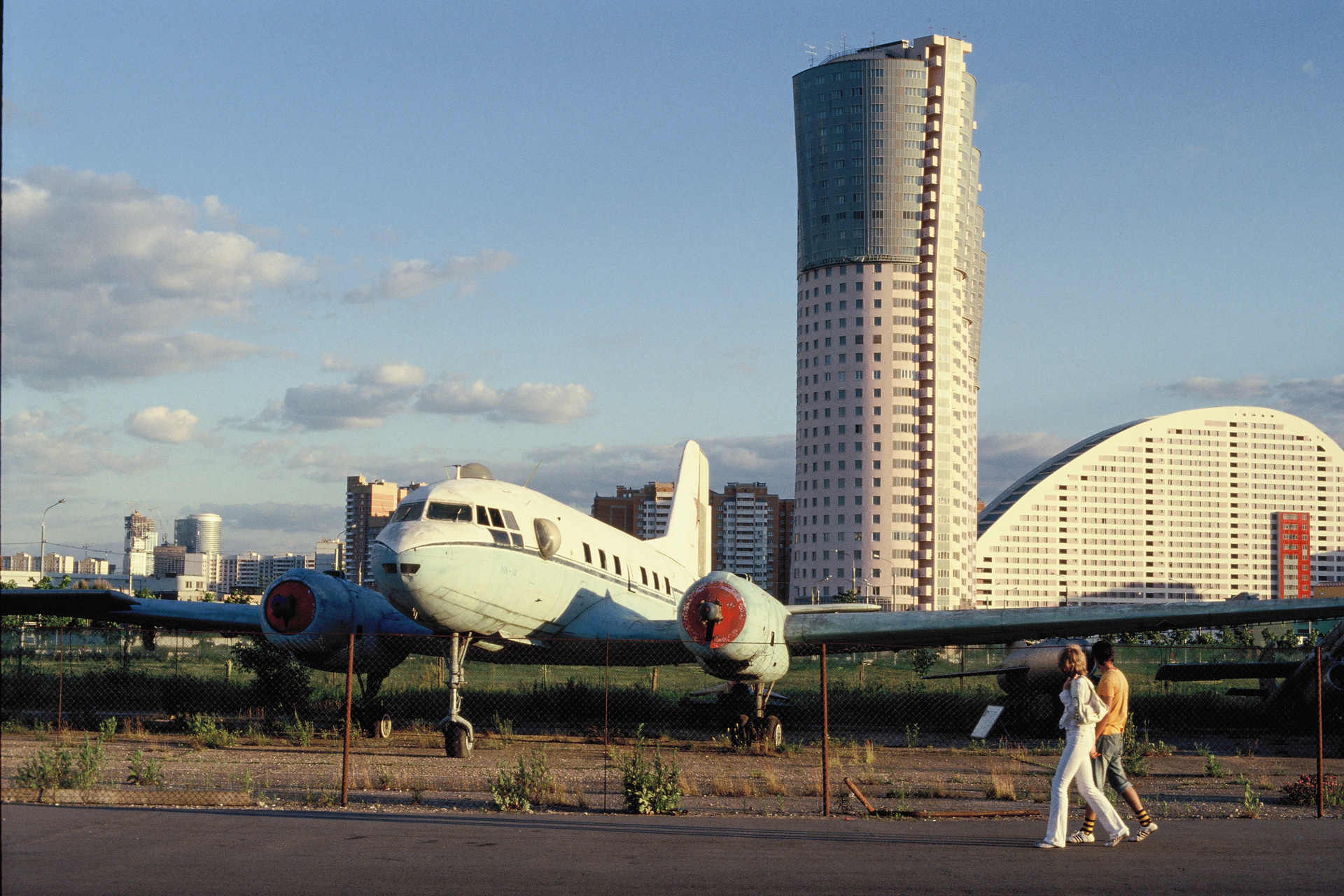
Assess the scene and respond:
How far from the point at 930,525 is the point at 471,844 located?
149861 millimetres

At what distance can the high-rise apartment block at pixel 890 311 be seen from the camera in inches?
5930


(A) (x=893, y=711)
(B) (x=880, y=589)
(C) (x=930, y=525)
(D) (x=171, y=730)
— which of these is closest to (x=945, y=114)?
(C) (x=930, y=525)

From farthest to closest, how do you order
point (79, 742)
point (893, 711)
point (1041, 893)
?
1. point (893, 711)
2. point (79, 742)
3. point (1041, 893)

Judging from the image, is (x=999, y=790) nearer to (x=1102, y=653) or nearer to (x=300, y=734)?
(x=1102, y=653)

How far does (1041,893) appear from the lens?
8.52 m

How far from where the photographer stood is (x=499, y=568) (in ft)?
57.8

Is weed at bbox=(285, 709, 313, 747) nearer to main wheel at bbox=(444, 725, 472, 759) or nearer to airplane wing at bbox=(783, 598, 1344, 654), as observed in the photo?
main wheel at bbox=(444, 725, 472, 759)

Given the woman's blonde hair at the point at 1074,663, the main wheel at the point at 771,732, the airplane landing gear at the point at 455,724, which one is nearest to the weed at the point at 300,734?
the airplane landing gear at the point at 455,724

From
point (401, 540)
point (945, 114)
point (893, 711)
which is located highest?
point (945, 114)

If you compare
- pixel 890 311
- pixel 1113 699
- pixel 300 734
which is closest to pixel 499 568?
pixel 300 734

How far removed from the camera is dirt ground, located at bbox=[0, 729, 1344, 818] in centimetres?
1295

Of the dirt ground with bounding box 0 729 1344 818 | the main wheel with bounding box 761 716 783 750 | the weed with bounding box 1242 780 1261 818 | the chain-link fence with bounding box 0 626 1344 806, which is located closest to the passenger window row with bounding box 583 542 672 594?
the chain-link fence with bounding box 0 626 1344 806

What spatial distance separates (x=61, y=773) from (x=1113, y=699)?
1143 cm

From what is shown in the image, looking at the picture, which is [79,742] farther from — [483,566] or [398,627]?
[483,566]
